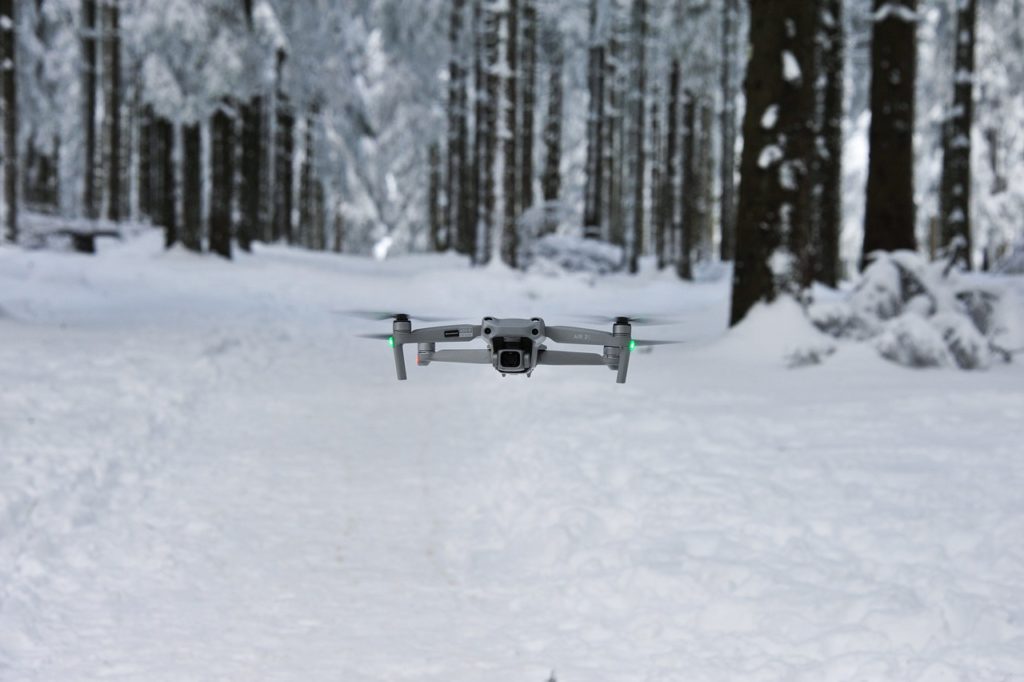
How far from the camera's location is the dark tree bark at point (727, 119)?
104 ft

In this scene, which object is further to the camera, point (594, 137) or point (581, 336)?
point (594, 137)

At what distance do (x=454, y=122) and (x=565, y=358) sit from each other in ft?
129

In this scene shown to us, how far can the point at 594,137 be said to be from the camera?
31.3m

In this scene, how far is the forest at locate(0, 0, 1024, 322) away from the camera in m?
13.4

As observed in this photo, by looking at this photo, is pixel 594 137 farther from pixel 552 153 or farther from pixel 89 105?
pixel 89 105

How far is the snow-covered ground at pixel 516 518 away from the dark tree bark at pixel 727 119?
21.9m

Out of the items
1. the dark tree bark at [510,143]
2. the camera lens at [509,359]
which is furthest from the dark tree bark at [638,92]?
the camera lens at [509,359]

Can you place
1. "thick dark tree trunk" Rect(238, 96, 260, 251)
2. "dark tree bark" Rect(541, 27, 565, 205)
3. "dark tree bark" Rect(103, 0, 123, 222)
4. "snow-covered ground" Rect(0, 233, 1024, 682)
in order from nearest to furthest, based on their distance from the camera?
"snow-covered ground" Rect(0, 233, 1024, 682) < "dark tree bark" Rect(103, 0, 123, 222) < "dark tree bark" Rect(541, 27, 565, 205) < "thick dark tree trunk" Rect(238, 96, 260, 251)

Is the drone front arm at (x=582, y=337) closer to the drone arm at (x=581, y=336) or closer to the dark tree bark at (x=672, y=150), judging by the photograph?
the drone arm at (x=581, y=336)

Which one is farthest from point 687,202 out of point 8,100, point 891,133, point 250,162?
point 8,100

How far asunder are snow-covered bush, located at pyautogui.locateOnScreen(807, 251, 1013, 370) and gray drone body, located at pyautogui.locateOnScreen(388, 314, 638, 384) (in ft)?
31.3

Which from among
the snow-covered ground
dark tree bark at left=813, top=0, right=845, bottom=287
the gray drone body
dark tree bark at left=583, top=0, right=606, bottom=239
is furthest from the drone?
dark tree bark at left=583, top=0, right=606, bottom=239

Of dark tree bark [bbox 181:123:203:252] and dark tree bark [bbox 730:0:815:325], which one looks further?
dark tree bark [bbox 181:123:203:252]

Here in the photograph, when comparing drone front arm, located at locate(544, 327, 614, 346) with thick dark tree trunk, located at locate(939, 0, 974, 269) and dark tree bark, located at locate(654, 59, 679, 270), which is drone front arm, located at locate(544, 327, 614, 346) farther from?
dark tree bark, located at locate(654, 59, 679, 270)
